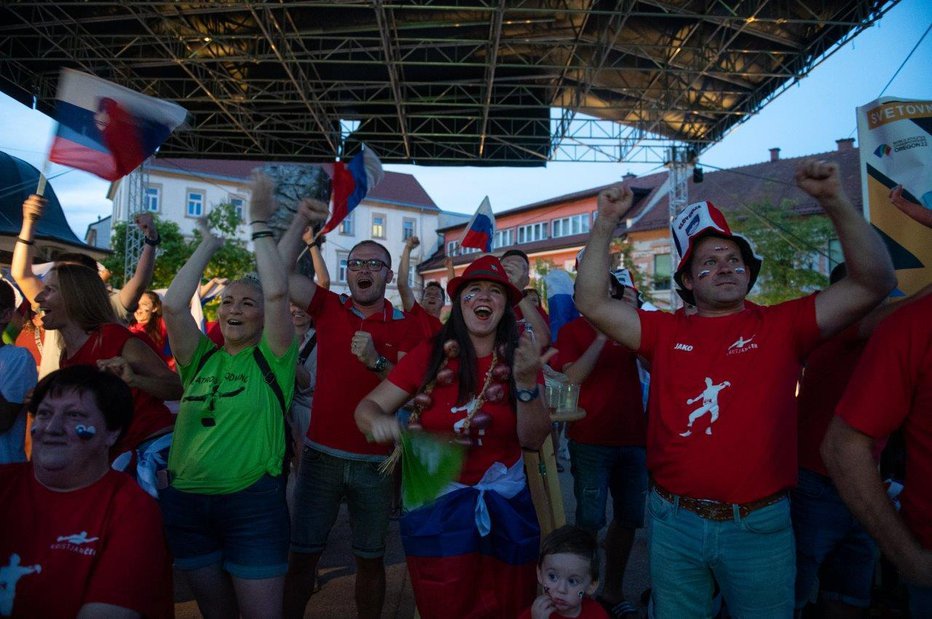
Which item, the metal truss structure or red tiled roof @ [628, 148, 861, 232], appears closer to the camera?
the metal truss structure

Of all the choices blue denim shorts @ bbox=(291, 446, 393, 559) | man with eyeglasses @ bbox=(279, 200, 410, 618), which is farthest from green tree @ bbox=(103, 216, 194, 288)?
blue denim shorts @ bbox=(291, 446, 393, 559)

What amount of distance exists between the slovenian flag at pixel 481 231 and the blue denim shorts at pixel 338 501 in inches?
136

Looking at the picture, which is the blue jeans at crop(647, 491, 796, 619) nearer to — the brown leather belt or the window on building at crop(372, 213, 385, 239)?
the brown leather belt

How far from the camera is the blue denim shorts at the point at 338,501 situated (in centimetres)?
351

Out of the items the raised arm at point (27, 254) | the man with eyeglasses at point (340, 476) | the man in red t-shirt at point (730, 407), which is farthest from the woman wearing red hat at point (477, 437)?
the raised arm at point (27, 254)

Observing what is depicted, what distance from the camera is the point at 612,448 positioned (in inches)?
161

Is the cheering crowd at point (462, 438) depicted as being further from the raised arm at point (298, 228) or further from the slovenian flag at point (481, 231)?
the slovenian flag at point (481, 231)

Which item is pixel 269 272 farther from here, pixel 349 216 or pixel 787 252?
A: pixel 349 216

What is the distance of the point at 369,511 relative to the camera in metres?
3.55

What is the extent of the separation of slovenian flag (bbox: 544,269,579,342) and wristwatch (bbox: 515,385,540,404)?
2322 mm

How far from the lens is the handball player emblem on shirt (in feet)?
7.58

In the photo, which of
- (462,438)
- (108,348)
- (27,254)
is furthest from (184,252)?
(462,438)

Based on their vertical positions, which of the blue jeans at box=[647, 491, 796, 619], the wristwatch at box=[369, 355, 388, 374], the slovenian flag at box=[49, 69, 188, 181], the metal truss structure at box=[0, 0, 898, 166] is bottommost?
the blue jeans at box=[647, 491, 796, 619]

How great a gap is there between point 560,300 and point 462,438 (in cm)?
237
